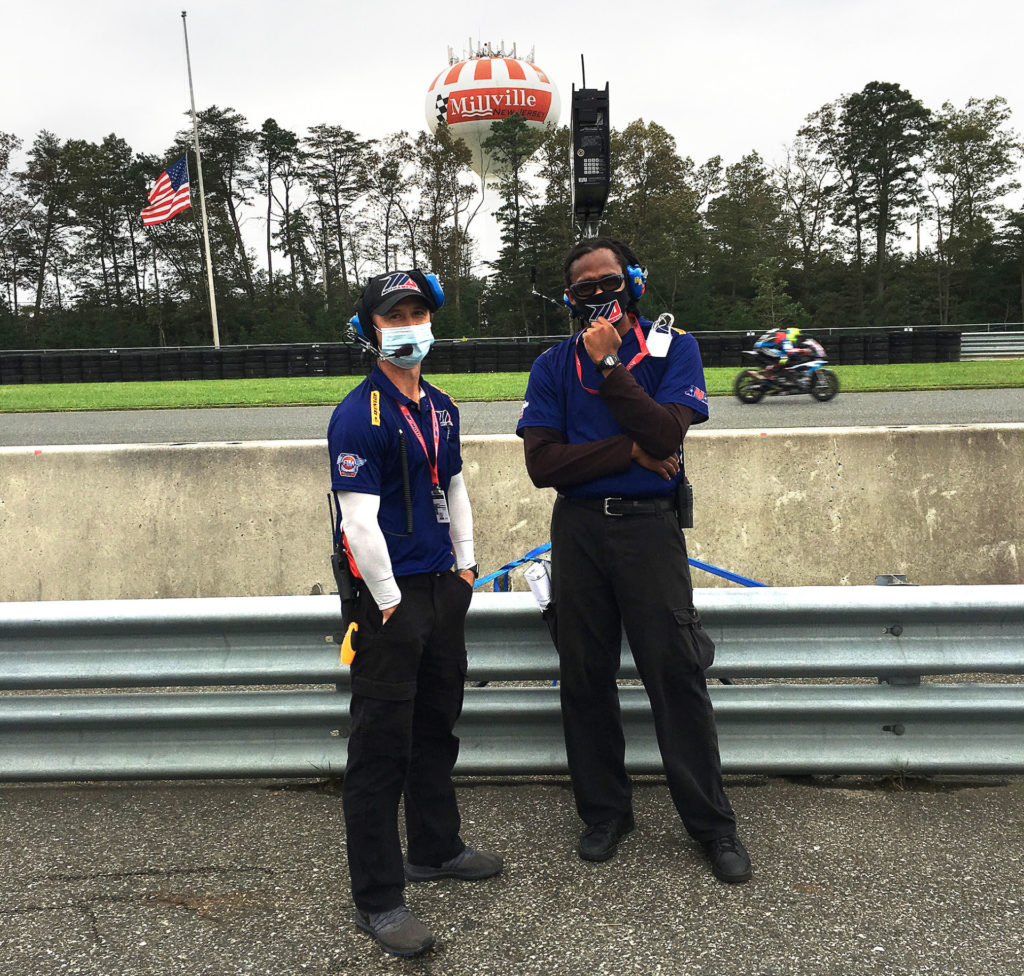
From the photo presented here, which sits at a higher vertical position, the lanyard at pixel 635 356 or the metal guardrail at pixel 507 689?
the lanyard at pixel 635 356

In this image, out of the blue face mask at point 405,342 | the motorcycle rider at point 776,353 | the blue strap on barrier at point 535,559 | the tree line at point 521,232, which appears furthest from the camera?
the tree line at point 521,232

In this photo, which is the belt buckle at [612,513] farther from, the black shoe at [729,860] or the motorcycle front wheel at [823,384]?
the motorcycle front wheel at [823,384]

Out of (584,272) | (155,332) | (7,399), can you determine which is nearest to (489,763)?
(584,272)

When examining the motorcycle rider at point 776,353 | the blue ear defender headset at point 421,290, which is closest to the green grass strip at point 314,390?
the motorcycle rider at point 776,353

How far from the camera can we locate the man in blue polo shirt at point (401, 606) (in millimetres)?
2701

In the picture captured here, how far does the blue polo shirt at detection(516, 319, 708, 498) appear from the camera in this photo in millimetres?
3127

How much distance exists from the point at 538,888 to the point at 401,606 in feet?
3.20

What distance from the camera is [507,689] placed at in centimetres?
362

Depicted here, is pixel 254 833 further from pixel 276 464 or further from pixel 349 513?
pixel 276 464

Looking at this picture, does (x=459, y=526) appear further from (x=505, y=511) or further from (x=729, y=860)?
(x=505, y=511)

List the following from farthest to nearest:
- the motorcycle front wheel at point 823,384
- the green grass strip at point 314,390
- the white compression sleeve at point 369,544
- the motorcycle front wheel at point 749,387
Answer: the green grass strip at point 314,390 → the motorcycle front wheel at point 749,387 → the motorcycle front wheel at point 823,384 → the white compression sleeve at point 369,544

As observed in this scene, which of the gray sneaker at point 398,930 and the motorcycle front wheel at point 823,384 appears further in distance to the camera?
the motorcycle front wheel at point 823,384

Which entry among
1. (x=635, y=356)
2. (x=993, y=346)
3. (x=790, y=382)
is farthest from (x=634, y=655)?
(x=993, y=346)

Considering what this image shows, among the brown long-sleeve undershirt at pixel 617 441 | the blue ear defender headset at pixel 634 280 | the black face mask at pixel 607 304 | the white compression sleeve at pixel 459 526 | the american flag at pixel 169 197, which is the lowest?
the white compression sleeve at pixel 459 526
